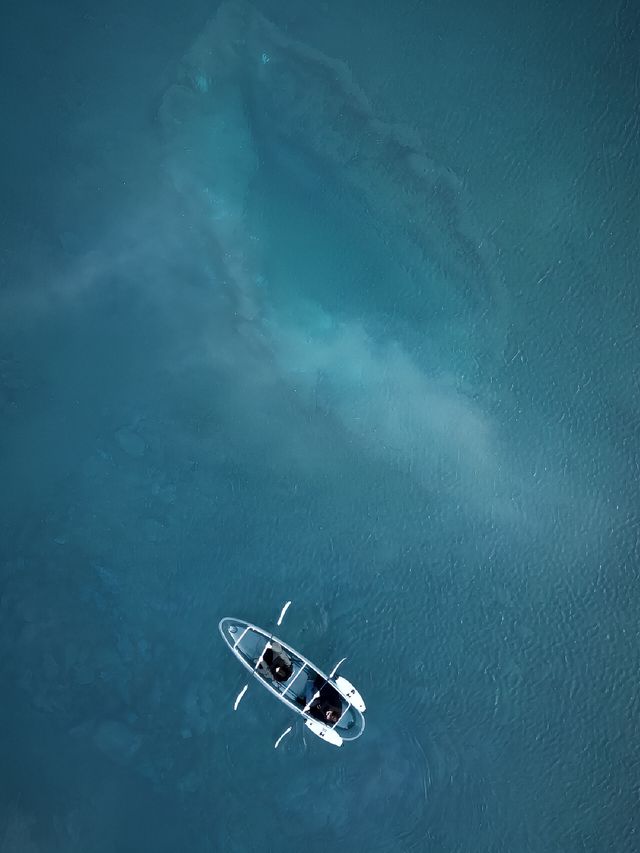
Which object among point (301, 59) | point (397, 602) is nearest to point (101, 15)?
point (301, 59)

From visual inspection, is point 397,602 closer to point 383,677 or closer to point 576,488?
point 383,677

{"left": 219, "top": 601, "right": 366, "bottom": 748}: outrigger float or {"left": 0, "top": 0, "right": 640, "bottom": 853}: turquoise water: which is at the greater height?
{"left": 0, "top": 0, "right": 640, "bottom": 853}: turquoise water

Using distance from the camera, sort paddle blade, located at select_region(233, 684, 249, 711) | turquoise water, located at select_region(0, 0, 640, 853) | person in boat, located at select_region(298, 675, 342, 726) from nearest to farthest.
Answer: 1. person in boat, located at select_region(298, 675, 342, 726)
2. paddle blade, located at select_region(233, 684, 249, 711)
3. turquoise water, located at select_region(0, 0, 640, 853)

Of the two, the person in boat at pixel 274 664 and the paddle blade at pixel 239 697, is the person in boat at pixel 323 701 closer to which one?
the person in boat at pixel 274 664

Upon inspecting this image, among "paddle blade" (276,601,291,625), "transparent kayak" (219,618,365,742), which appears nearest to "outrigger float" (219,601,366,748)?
"transparent kayak" (219,618,365,742)

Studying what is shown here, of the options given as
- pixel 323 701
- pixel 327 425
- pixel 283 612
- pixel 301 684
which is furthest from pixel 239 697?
pixel 327 425

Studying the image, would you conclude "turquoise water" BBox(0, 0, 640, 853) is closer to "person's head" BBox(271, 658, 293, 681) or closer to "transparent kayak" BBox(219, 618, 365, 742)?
"transparent kayak" BBox(219, 618, 365, 742)

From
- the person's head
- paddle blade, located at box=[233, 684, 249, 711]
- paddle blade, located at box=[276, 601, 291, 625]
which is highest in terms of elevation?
paddle blade, located at box=[276, 601, 291, 625]

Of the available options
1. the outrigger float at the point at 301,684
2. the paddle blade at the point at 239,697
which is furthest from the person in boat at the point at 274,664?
the paddle blade at the point at 239,697
